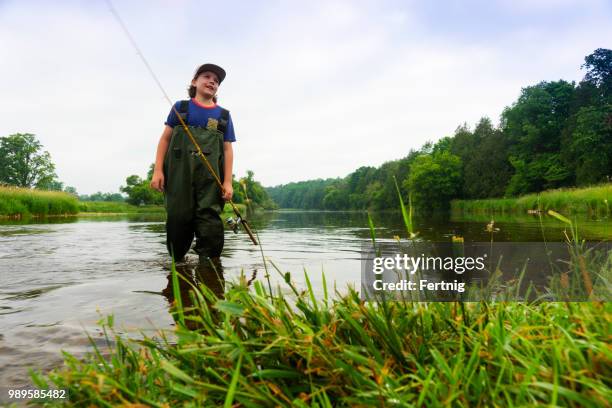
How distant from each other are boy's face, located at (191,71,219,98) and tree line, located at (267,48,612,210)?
101 feet

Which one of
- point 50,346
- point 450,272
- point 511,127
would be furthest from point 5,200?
point 511,127

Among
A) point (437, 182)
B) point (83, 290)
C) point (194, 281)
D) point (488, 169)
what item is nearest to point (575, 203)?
point (194, 281)

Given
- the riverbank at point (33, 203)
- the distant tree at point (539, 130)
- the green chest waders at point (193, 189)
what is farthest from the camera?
the distant tree at point (539, 130)

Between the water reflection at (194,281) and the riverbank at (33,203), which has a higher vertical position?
the riverbank at (33,203)

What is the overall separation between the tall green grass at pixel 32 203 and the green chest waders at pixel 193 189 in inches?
727

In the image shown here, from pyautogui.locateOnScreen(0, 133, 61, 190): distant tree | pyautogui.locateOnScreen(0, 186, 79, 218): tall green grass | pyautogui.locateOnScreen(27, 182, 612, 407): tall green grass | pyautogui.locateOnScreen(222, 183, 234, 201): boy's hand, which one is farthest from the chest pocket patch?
pyautogui.locateOnScreen(0, 133, 61, 190): distant tree

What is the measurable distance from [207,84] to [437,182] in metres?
65.9

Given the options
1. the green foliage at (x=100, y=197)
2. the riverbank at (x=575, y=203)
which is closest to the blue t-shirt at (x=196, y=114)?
the riverbank at (x=575, y=203)

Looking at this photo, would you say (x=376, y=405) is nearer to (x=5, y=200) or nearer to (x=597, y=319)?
(x=597, y=319)

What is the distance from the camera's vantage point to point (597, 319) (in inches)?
53.7

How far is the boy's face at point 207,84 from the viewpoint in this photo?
4129mm

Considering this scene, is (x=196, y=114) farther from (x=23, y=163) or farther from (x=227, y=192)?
(x=23, y=163)

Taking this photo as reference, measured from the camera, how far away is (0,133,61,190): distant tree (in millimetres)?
71000

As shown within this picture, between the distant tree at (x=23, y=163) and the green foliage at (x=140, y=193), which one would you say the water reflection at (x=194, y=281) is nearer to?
the green foliage at (x=140, y=193)
